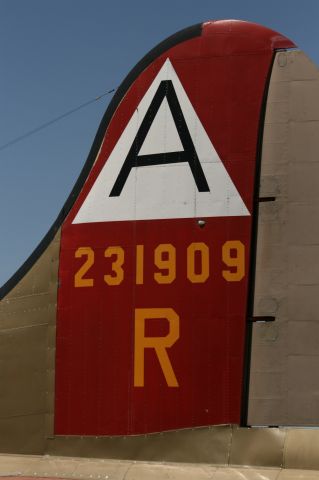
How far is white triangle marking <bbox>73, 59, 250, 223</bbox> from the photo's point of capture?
10.9m

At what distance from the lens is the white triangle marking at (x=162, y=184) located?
10.9 metres

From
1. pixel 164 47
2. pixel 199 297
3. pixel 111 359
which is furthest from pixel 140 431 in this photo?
pixel 164 47

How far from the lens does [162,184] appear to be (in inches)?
441

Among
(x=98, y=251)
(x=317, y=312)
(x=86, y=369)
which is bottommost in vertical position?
(x=86, y=369)

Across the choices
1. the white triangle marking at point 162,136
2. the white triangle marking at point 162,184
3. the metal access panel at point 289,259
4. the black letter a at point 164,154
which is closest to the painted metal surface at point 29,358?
the white triangle marking at point 162,184

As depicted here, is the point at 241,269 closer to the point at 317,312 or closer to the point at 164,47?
the point at 317,312

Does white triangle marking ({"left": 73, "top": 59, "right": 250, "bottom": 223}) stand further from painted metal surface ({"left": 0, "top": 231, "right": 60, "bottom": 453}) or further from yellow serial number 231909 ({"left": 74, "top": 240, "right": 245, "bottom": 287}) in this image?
painted metal surface ({"left": 0, "top": 231, "right": 60, "bottom": 453})

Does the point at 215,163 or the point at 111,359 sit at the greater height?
the point at 215,163

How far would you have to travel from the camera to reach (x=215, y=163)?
1096 cm

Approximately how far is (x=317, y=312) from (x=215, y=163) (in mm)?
2712

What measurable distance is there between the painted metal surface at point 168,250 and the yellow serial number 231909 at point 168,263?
17 mm

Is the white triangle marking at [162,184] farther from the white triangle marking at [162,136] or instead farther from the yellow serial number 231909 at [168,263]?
the yellow serial number 231909 at [168,263]

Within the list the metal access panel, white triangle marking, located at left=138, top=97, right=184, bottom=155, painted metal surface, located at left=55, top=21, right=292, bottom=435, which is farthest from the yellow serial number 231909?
white triangle marking, located at left=138, top=97, right=184, bottom=155

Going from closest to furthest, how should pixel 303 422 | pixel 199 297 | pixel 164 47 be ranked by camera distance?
1. pixel 303 422
2. pixel 199 297
3. pixel 164 47
